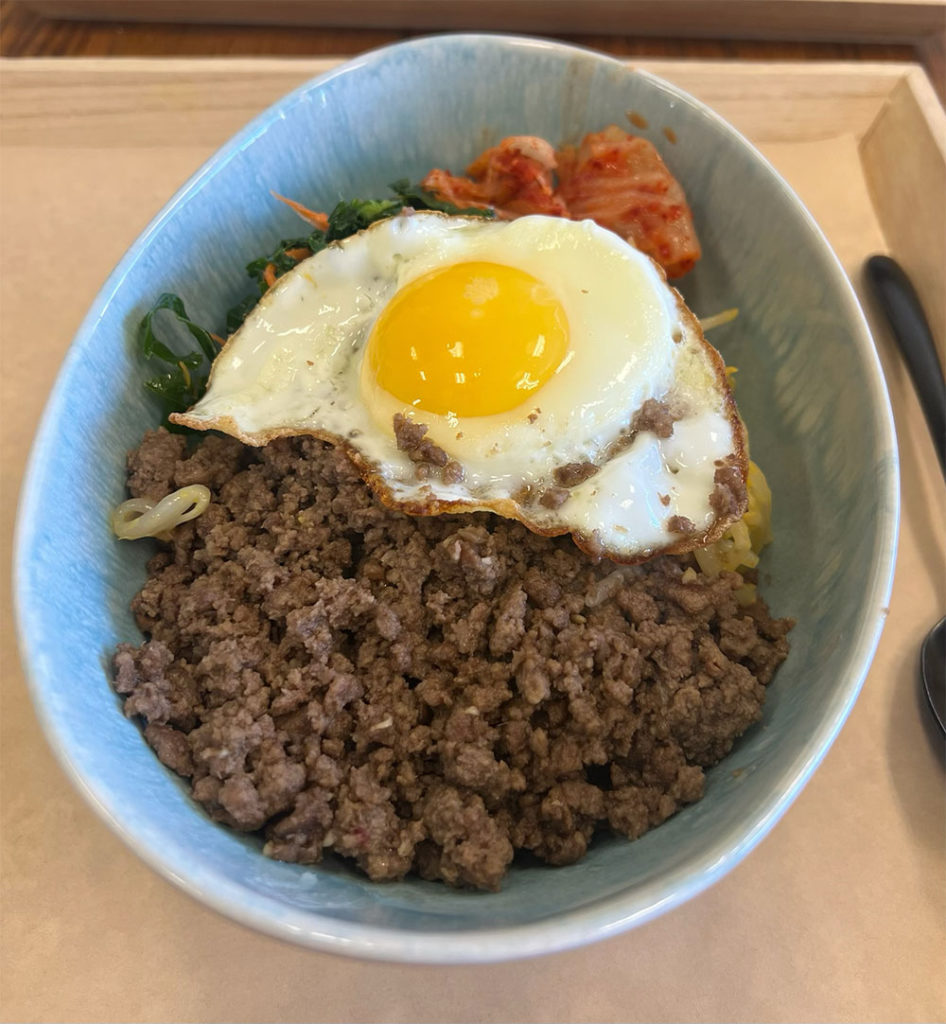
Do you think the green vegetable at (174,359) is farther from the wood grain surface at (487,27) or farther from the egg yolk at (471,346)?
the wood grain surface at (487,27)

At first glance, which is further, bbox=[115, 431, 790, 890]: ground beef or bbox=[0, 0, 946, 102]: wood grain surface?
bbox=[0, 0, 946, 102]: wood grain surface

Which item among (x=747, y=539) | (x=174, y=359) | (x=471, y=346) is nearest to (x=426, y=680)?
(x=471, y=346)

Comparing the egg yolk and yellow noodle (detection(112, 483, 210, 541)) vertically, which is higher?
the egg yolk

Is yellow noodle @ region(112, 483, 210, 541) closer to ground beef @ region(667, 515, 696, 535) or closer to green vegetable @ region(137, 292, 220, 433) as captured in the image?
green vegetable @ region(137, 292, 220, 433)

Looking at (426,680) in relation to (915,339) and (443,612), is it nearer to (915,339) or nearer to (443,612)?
(443,612)

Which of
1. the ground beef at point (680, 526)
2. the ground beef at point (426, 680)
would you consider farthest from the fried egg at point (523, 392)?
the ground beef at point (426, 680)

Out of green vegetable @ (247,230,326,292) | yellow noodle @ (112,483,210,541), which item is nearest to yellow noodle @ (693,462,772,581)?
yellow noodle @ (112,483,210,541)

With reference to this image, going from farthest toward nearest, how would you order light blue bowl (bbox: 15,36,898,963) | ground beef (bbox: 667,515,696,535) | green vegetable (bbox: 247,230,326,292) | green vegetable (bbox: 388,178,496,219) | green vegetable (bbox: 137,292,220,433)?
green vegetable (bbox: 388,178,496,219) < green vegetable (bbox: 247,230,326,292) < green vegetable (bbox: 137,292,220,433) < ground beef (bbox: 667,515,696,535) < light blue bowl (bbox: 15,36,898,963)
